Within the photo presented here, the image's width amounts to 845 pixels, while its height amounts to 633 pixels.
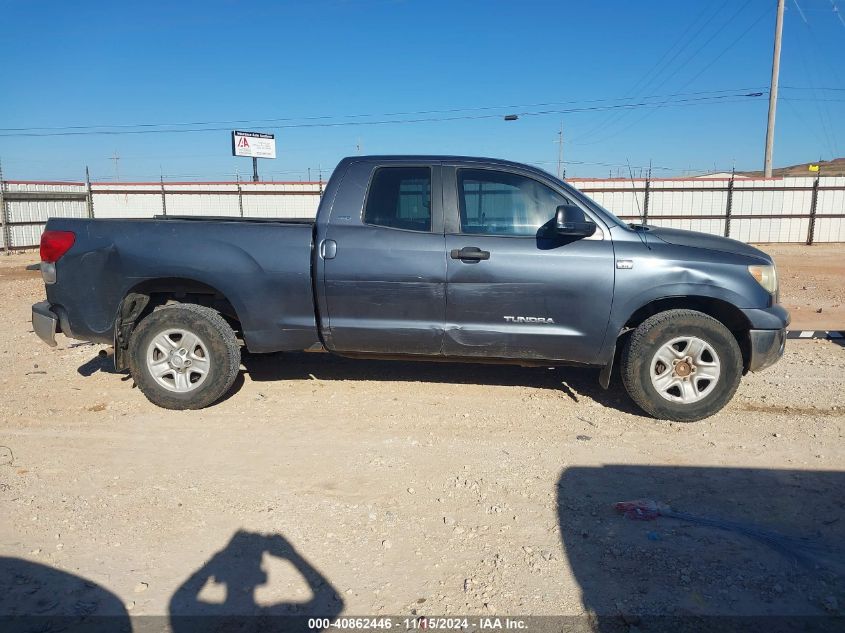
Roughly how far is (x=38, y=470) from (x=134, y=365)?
1.18 metres

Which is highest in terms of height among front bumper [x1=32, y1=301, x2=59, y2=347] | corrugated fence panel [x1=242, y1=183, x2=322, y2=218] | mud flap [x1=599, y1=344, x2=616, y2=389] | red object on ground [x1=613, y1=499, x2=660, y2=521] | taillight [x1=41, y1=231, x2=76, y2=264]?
corrugated fence panel [x1=242, y1=183, x2=322, y2=218]

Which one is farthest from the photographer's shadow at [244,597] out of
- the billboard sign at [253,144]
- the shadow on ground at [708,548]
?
the billboard sign at [253,144]

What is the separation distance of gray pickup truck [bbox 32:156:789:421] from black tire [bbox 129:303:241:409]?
1cm

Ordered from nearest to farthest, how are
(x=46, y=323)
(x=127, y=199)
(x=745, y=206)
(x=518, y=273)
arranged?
(x=518, y=273), (x=46, y=323), (x=745, y=206), (x=127, y=199)

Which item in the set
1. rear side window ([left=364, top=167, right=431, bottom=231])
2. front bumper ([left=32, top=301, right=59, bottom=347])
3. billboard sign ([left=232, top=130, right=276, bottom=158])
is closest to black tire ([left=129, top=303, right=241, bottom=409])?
Answer: front bumper ([left=32, top=301, right=59, bottom=347])

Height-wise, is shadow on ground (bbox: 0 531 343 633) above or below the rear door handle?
below

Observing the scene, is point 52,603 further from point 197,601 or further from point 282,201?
point 282,201

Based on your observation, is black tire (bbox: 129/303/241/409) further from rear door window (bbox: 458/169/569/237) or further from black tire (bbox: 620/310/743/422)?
black tire (bbox: 620/310/743/422)

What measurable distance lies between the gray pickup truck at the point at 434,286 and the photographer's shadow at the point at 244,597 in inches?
82.5

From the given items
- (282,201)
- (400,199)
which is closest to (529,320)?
(400,199)

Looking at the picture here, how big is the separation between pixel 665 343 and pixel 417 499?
2.22 meters

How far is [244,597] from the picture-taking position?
8.93 feet

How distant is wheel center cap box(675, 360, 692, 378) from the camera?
4652mm

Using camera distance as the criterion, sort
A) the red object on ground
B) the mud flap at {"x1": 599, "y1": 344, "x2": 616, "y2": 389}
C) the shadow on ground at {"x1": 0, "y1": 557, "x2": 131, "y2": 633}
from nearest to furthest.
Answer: the shadow on ground at {"x1": 0, "y1": 557, "x2": 131, "y2": 633}
the red object on ground
the mud flap at {"x1": 599, "y1": 344, "x2": 616, "y2": 389}
